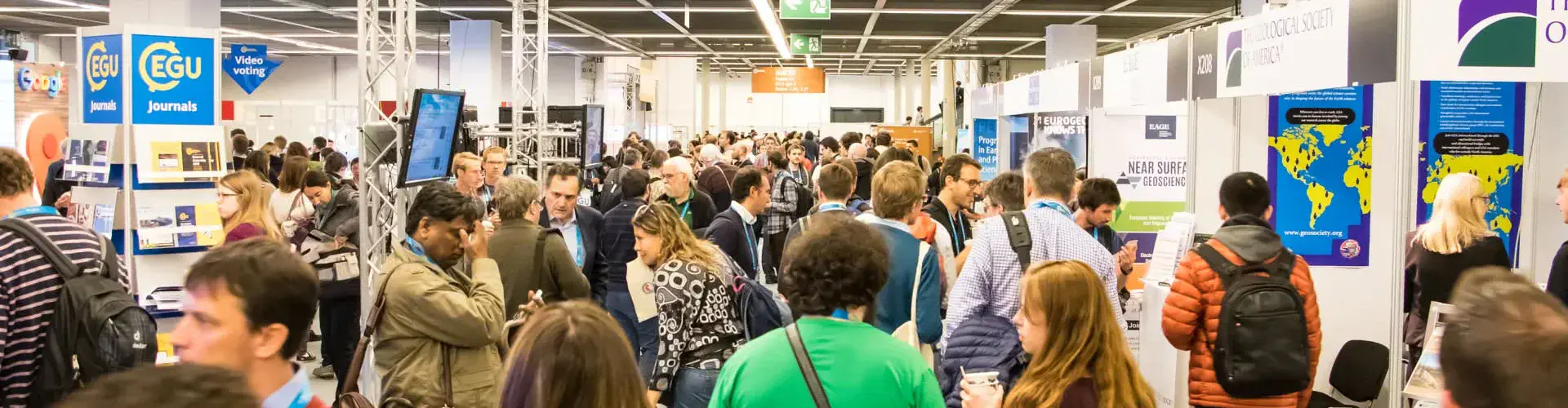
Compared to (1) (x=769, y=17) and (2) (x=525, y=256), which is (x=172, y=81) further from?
(1) (x=769, y=17)

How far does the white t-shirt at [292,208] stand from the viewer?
680 centimetres

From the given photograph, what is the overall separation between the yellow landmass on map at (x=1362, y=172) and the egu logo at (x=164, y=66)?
6.06 m

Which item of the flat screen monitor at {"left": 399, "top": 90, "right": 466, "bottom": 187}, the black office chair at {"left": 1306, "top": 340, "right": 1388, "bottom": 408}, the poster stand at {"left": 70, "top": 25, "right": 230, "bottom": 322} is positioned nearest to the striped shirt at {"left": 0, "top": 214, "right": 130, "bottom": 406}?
the flat screen monitor at {"left": 399, "top": 90, "right": 466, "bottom": 187}

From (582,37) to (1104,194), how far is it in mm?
16934

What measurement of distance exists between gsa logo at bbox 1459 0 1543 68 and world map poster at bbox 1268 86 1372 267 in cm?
185

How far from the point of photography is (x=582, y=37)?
21.1 meters

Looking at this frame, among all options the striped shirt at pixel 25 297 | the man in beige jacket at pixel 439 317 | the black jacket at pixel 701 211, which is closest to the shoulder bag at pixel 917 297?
the man in beige jacket at pixel 439 317

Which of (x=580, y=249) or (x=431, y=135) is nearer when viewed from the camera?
(x=431, y=135)

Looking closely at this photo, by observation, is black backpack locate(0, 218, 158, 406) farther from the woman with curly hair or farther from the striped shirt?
the woman with curly hair

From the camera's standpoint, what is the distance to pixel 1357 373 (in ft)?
17.1

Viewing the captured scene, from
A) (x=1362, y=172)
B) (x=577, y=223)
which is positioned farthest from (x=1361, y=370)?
(x=577, y=223)

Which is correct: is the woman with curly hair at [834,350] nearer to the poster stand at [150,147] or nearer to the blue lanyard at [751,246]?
the blue lanyard at [751,246]

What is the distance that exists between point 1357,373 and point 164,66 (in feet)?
20.5

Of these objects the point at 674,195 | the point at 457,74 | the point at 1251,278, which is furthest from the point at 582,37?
the point at 1251,278
